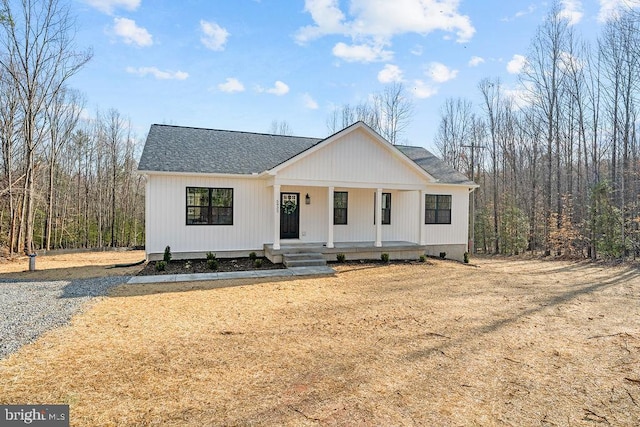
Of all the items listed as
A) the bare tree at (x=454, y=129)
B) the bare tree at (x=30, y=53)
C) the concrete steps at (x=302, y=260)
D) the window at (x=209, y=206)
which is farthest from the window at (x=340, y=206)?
the bare tree at (x=454, y=129)

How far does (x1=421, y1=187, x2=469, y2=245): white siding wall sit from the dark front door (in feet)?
18.5

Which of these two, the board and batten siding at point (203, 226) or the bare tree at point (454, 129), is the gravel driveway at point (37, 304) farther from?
the bare tree at point (454, 129)

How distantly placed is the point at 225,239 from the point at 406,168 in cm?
735

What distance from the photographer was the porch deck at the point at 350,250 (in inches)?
438

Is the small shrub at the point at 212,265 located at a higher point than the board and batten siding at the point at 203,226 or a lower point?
lower

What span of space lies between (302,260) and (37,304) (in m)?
6.59

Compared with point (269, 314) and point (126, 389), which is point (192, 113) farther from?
point (126, 389)

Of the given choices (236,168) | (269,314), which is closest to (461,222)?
(236,168)

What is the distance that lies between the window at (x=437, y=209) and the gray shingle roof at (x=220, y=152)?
0.83m

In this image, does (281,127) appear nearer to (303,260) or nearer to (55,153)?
(55,153)

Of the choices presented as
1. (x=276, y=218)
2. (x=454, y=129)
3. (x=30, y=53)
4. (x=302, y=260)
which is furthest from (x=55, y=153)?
(x=454, y=129)

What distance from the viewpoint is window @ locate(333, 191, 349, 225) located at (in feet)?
43.4

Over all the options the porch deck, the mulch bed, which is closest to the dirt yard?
the mulch bed

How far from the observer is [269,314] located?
5953 mm
